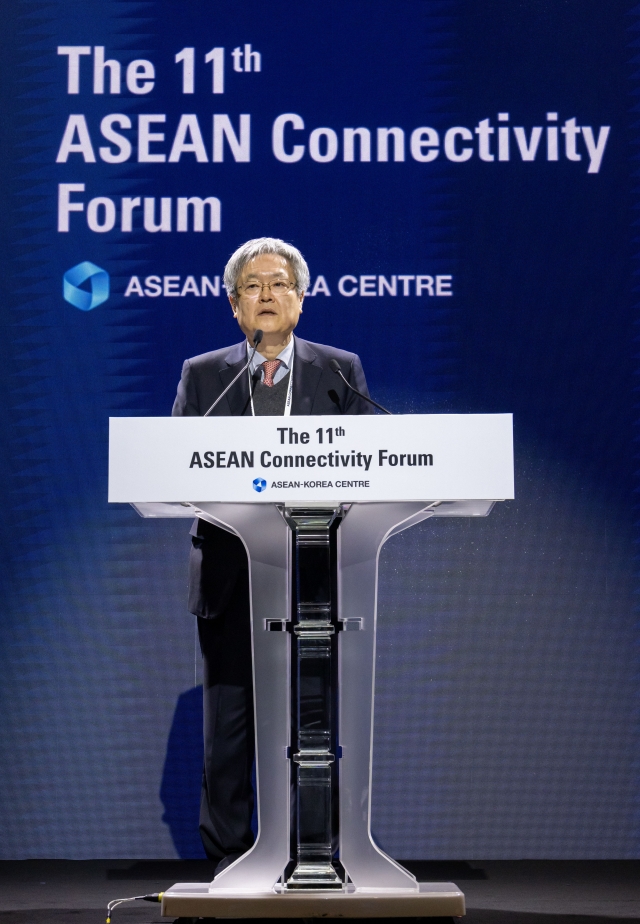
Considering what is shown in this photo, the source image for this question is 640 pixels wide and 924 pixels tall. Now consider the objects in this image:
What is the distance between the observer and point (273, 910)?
2100mm

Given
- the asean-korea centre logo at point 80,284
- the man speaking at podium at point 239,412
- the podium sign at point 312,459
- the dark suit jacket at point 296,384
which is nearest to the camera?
the podium sign at point 312,459

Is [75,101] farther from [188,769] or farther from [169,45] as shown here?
[188,769]

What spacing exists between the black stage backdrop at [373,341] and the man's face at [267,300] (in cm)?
98

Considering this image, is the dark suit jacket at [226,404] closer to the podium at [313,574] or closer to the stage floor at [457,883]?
the podium at [313,574]

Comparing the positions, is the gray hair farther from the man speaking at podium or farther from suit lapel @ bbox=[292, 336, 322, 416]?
suit lapel @ bbox=[292, 336, 322, 416]

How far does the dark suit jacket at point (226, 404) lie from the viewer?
9.04 ft

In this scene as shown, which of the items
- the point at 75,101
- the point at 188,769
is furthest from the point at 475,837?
the point at 75,101

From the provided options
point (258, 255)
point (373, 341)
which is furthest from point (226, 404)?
point (373, 341)

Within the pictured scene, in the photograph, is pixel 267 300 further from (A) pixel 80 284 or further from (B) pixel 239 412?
(A) pixel 80 284

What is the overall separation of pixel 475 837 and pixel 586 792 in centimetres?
42

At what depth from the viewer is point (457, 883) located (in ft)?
10.7

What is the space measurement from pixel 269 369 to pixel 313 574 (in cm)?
82

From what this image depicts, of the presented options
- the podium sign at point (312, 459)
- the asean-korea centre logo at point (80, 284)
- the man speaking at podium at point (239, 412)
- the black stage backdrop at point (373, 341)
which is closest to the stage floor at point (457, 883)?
the black stage backdrop at point (373, 341)

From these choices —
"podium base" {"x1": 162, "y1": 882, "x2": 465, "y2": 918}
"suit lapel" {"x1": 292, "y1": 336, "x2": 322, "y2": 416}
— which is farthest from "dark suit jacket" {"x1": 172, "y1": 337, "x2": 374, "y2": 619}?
"podium base" {"x1": 162, "y1": 882, "x2": 465, "y2": 918}
